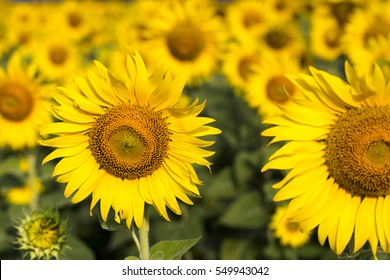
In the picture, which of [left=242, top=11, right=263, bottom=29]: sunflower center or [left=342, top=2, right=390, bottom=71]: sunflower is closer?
[left=342, top=2, right=390, bottom=71]: sunflower

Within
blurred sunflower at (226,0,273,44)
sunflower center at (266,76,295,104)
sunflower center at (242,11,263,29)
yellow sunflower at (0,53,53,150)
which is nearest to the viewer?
yellow sunflower at (0,53,53,150)

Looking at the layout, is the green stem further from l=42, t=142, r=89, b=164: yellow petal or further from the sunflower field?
l=42, t=142, r=89, b=164: yellow petal

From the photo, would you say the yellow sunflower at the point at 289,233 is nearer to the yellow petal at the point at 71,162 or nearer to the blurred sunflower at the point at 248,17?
the yellow petal at the point at 71,162

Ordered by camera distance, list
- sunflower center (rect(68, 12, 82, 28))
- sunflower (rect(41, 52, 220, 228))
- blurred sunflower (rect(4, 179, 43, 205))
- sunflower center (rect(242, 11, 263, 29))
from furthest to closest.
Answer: sunflower center (rect(68, 12, 82, 28)) → sunflower center (rect(242, 11, 263, 29)) → blurred sunflower (rect(4, 179, 43, 205)) → sunflower (rect(41, 52, 220, 228))

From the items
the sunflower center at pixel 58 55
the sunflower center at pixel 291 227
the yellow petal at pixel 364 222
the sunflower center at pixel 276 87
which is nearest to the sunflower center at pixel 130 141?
the yellow petal at pixel 364 222

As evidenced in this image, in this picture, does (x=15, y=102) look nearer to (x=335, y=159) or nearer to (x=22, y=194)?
(x=22, y=194)

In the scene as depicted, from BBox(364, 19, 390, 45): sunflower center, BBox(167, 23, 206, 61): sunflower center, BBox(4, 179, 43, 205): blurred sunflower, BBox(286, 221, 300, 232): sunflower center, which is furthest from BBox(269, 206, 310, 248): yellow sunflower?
BBox(364, 19, 390, 45): sunflower center
